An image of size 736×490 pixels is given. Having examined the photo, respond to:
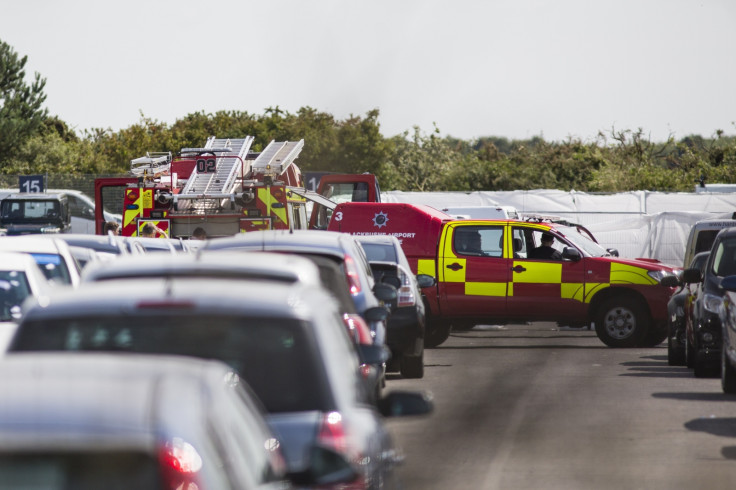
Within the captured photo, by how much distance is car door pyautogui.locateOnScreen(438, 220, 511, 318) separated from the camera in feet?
69.6

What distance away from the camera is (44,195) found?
41.2 meters

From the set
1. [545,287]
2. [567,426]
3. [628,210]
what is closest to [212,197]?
[545,287]

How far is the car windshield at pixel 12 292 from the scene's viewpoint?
10.7 metres

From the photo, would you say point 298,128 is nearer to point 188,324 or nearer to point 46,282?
point 46,282

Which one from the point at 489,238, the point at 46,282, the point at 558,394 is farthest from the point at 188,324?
the point at 489,238

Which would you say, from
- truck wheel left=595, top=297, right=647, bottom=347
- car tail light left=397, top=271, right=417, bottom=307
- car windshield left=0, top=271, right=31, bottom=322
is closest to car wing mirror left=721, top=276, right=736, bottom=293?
car tail light left=397, top=271, right=417, bottom=307

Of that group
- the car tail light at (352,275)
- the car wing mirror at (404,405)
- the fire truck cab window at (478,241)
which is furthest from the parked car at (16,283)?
the fire truck cab window at (478,241)

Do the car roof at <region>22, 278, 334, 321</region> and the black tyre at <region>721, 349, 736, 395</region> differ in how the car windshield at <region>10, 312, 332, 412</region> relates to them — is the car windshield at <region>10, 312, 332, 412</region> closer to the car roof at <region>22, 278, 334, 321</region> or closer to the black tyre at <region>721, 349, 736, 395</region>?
the car roof at <region>22, 278, 334, 321</region>

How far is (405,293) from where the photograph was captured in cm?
1550

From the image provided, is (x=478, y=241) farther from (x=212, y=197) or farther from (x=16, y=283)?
(x=16, y=283)

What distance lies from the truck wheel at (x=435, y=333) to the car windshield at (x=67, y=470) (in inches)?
720

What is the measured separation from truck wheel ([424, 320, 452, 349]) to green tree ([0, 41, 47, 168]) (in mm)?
38361

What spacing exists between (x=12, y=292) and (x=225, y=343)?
5.94 metres

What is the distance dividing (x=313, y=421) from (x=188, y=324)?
2.03 feet
